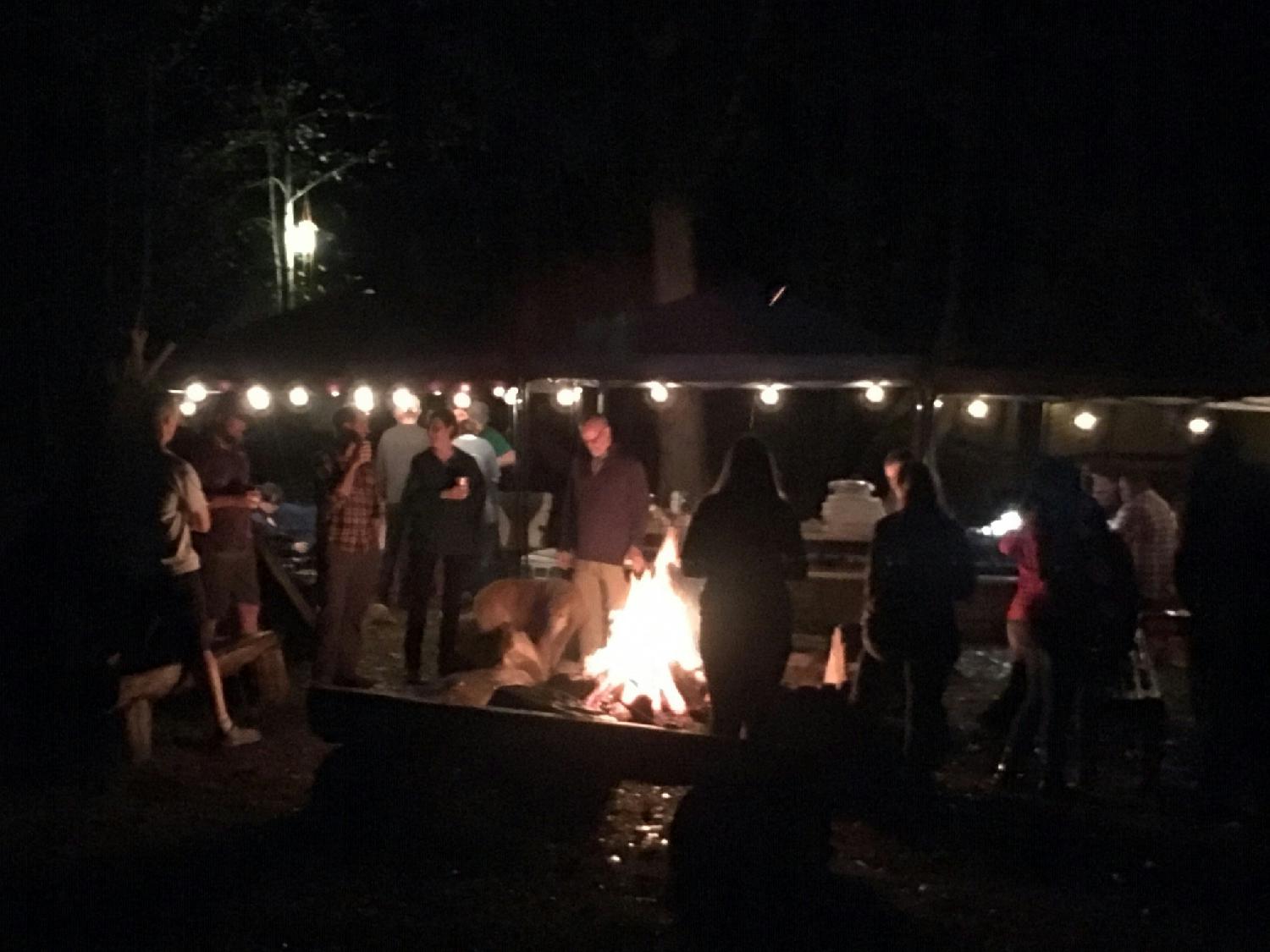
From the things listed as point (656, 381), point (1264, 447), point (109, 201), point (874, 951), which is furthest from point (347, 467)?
point (109, 201)

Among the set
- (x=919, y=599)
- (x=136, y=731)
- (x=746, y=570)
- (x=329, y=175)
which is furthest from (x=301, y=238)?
(x=746, y=570)

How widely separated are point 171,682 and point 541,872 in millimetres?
2794

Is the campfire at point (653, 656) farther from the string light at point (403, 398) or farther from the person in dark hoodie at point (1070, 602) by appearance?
the string light at point (403, 398)

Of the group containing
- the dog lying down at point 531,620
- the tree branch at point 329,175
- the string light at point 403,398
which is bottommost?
the dog lying down at point 531,620

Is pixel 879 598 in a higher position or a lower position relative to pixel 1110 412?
lower

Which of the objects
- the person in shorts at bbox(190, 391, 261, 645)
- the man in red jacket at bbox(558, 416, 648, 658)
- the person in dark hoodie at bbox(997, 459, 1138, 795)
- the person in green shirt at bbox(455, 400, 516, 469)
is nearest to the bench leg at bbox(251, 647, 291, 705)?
the person in shorts at bbox(190, 391, 261, 645)

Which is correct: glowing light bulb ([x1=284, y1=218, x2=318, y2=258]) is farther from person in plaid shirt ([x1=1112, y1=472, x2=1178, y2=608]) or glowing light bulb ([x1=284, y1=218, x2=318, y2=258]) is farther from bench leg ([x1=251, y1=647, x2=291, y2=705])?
person in plaid shirt ([x1=1112, y1=472, x2=1178, y2=608])

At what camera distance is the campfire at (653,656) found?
8781 mm

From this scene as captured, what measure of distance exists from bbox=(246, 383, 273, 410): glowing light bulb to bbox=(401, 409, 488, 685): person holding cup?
381 centimetres

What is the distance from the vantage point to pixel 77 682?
7930 mm

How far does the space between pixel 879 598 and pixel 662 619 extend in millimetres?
2008

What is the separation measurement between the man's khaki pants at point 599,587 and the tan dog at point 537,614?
56 millimetres

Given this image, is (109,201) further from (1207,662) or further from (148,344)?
(1207,662)

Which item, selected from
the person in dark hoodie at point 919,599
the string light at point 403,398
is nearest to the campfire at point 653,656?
the person in dark hoodie at point 919,599
